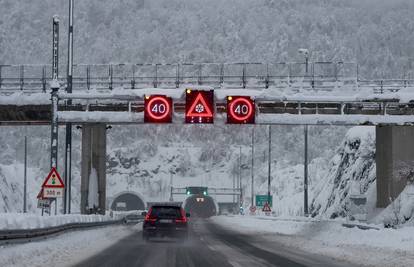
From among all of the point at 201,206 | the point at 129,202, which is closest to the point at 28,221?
the point at 129,202

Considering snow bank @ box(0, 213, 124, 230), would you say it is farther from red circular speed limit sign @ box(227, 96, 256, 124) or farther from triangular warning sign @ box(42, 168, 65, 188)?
red circular speed limit sign @ box(227, 96, 256, 124)

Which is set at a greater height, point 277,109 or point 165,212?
point 277,109

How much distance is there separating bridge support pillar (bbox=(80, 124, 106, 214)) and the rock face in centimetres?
2239

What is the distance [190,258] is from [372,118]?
22904 mm

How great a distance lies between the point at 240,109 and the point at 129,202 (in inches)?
4489

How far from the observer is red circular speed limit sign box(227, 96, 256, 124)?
38469mm

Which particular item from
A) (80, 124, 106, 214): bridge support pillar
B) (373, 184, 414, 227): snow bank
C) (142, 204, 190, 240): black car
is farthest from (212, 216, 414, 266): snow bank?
(80, 124, 106, 214): bridge support pillar

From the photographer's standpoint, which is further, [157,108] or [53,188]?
[157,108]

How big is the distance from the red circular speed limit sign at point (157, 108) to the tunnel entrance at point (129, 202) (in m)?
107

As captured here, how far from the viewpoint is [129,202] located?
495ft

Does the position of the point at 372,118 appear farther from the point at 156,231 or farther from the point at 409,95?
the point at 156,231

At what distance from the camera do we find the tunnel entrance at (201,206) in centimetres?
15236

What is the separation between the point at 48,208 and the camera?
33.1 meters

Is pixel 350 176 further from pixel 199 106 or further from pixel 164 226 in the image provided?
pixel 164 226
